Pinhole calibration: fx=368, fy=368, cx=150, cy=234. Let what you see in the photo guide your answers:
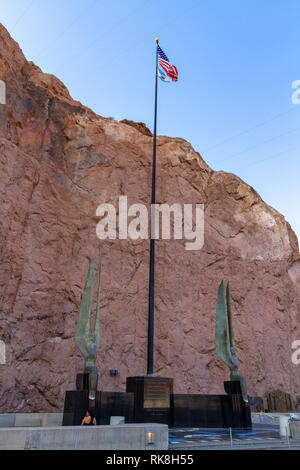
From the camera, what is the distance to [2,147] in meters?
20.8

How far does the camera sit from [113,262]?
24141 millimetres

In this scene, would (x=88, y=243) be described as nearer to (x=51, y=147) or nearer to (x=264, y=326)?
(x=51, y=147)

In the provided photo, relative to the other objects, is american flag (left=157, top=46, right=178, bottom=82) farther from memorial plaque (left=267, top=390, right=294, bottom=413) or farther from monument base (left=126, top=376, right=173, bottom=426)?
memorial plaque (left=267, top=390, right=294, bottom=413)

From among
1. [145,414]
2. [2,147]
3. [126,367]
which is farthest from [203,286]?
[2,147]

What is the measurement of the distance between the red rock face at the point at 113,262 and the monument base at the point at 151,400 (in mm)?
6687
